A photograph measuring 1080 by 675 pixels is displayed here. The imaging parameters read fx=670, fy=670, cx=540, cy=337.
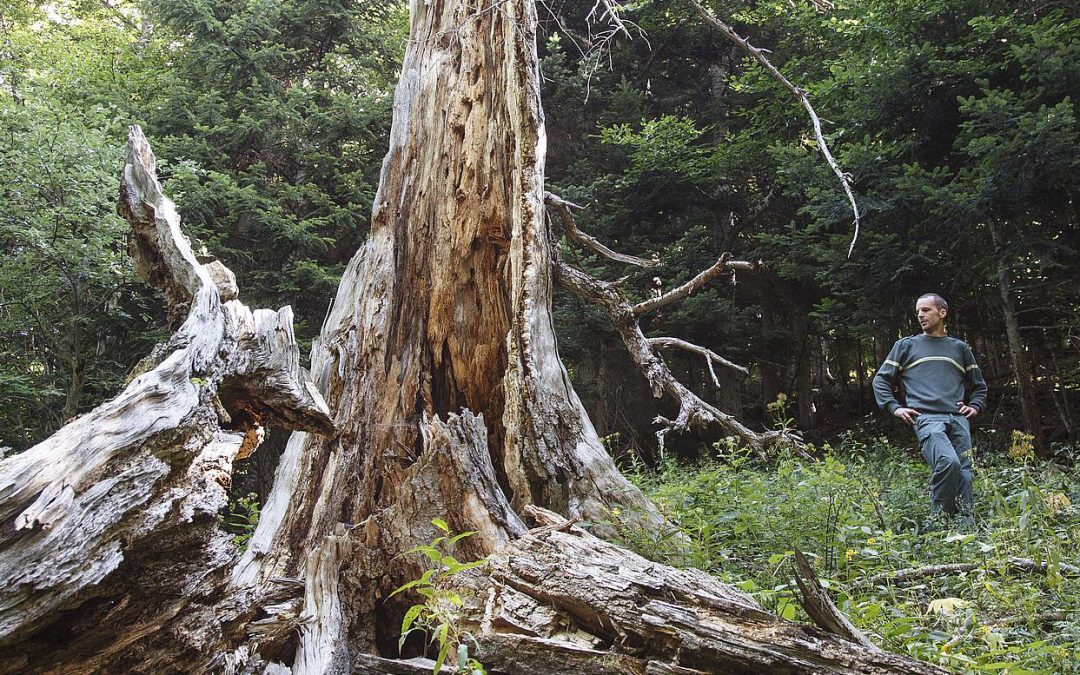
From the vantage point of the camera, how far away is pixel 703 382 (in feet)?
37.8

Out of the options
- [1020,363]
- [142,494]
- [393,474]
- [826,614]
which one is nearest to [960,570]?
[826,614]

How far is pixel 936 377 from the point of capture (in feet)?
15.9

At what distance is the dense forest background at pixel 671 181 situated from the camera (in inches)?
286

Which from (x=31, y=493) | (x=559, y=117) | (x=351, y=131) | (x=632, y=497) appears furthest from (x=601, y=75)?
(x=31, y=493)

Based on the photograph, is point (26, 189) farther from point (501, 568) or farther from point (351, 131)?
point (501, 568)

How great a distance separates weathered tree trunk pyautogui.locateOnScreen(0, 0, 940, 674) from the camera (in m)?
1.88

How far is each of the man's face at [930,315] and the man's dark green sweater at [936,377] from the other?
0.09 meters

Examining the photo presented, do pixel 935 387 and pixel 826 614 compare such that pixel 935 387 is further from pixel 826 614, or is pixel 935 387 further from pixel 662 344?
pixel 826 614

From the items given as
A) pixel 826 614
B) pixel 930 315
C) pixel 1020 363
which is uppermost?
pixel 930 315

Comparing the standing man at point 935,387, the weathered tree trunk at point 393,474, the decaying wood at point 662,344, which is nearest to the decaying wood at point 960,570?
the weathered tree trunk at point 393,474

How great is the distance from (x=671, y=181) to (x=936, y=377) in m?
5.91

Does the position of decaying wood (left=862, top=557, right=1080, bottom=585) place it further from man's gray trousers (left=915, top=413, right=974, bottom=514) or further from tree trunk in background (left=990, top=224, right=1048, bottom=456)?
tree trunk in background (left=990, top=224, right=1048, bottom=456)

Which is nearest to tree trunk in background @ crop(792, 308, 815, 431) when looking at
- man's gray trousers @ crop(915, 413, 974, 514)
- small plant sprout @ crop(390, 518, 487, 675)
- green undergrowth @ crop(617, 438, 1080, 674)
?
green undergrowth @ crop(617, 438, 1080, 674)

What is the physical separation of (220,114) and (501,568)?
944cm
